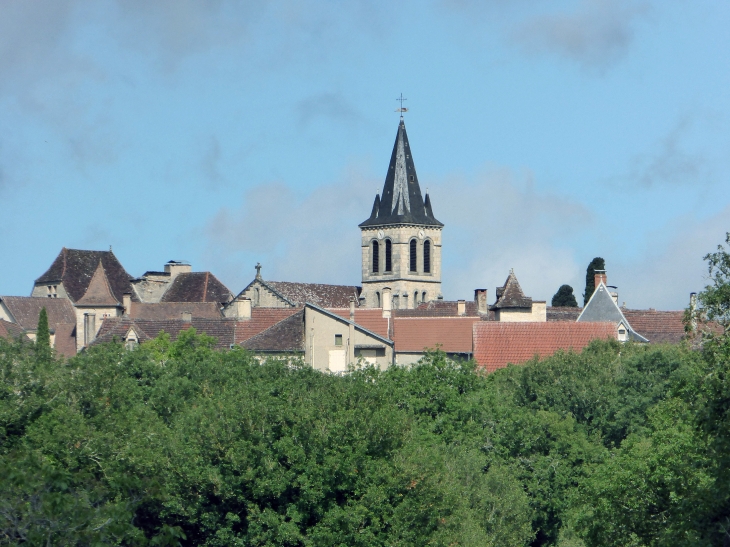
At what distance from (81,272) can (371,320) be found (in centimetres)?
4030

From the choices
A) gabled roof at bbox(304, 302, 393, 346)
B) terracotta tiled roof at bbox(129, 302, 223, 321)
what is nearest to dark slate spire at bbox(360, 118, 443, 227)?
terracotta tiled roof at bbox(129, 302, 223, 321)

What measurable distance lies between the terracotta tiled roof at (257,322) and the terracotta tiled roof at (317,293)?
99.0 ft

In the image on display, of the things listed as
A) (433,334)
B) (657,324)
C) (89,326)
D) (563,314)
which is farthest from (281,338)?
(89,326)

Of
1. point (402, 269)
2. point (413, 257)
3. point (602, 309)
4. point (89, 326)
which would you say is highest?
point (413, 257)

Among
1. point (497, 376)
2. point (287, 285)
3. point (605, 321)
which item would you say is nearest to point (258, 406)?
point (497, 376)

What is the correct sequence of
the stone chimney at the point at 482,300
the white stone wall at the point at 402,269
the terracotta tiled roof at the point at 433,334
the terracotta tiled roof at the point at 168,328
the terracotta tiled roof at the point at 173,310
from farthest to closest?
the white stone wall at the point at 402,269 < the stone chimney at the point at 482,300 < the terracotta tiled roof at the point at 173,310 < the terracotta tiled roof at the point at 168,328 < the terracotta tiled roof at the point at 433,334

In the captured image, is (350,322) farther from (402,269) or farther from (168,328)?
(402,269)

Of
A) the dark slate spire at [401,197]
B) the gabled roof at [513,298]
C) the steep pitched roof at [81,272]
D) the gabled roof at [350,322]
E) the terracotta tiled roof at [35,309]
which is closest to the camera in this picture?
the gabled roof at [350,322]

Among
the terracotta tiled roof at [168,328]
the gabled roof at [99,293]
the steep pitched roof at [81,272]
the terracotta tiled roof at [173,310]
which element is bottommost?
the terracotta tiled roof at [168,328]

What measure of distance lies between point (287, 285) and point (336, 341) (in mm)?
46496

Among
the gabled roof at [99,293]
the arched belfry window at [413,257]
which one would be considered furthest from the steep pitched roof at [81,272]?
the arched belfry window at [413,257]

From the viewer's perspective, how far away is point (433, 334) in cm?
6938

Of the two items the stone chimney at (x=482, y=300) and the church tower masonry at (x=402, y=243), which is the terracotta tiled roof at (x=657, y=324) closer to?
the stone chimney at (x=482, y=300)

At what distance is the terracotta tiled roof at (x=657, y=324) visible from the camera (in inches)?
2704
